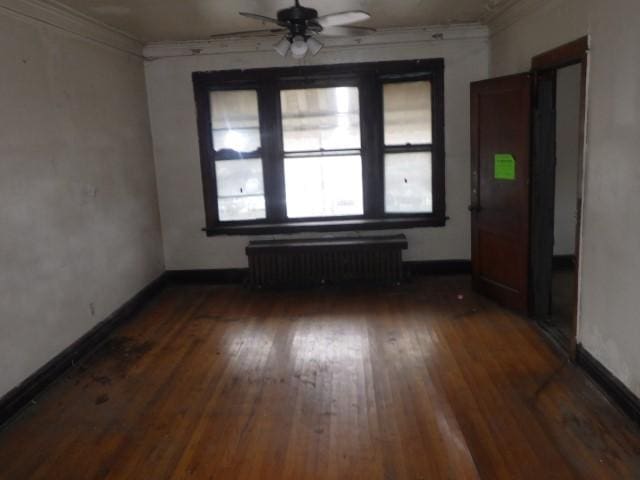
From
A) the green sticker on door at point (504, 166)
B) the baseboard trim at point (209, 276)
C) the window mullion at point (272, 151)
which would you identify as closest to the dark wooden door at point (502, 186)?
the green sticker on door at point (504, 166)

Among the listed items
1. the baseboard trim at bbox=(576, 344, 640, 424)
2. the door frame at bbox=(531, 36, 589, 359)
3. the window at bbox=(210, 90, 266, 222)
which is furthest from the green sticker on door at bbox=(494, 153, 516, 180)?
the window at bbox=(210, 90, 266, 222)

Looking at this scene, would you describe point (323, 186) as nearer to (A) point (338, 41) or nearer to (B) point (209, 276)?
(A) point (338, 41)

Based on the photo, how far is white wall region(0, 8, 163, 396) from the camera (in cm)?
346

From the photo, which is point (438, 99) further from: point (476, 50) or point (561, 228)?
point (561, 228)

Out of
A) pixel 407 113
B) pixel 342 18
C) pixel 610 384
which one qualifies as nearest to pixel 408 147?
pixel 407 113

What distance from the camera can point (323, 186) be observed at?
598 centimetres

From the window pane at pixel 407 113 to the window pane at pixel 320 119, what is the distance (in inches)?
13.3

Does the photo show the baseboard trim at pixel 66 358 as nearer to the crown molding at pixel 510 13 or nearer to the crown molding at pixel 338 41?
the crown molding at pixel 338 41

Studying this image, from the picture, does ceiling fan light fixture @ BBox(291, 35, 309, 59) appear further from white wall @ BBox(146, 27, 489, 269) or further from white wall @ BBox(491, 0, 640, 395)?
white wall @ BBox(146, 27, 489, 269)

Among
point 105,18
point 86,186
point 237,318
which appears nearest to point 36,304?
point 86,186

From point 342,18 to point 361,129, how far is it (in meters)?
2.41

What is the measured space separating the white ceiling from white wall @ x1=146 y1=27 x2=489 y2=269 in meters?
0.32

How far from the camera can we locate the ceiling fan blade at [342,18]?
3332mm

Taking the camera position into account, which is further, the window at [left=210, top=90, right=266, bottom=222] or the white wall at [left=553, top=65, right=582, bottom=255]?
the window at [left=210, top=90, right=266, bottom=222]
